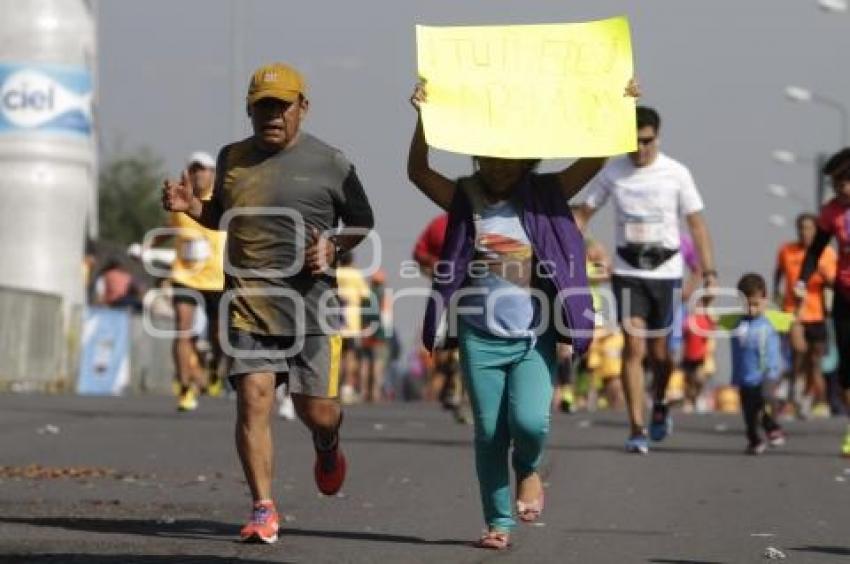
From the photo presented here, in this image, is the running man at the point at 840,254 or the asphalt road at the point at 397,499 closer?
the asphalt road at the point at 397,499

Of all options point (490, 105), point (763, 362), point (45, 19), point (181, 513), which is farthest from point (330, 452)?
point (45, 19)

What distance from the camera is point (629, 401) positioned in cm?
1612

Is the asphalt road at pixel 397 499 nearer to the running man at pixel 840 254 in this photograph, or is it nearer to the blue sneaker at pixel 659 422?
the blue sneaker at pixel 659 422

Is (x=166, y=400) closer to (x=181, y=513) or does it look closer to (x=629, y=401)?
(x=629, y=401)

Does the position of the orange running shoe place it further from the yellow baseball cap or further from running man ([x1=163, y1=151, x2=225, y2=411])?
running man ([x1=163, y1=151, x2=225, y2=411])

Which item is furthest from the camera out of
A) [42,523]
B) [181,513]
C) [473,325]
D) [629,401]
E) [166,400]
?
[166,400]

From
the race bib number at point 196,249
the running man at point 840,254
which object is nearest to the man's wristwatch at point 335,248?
the running man at point 840,254

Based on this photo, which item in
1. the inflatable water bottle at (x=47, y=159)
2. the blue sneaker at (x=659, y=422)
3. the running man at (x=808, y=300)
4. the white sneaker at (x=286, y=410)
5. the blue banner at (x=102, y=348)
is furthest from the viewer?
the blue banner at (x=102, y=348)

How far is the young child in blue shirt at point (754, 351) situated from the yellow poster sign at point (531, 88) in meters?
7.82

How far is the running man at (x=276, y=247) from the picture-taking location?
10164 millimetres

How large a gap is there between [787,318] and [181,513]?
771 cm

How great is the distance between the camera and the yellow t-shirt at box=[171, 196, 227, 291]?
1892 cm

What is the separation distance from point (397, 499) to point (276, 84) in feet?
10.2

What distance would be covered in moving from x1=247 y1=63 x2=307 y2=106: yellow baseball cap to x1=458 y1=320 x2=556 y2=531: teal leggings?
1.13 metres
